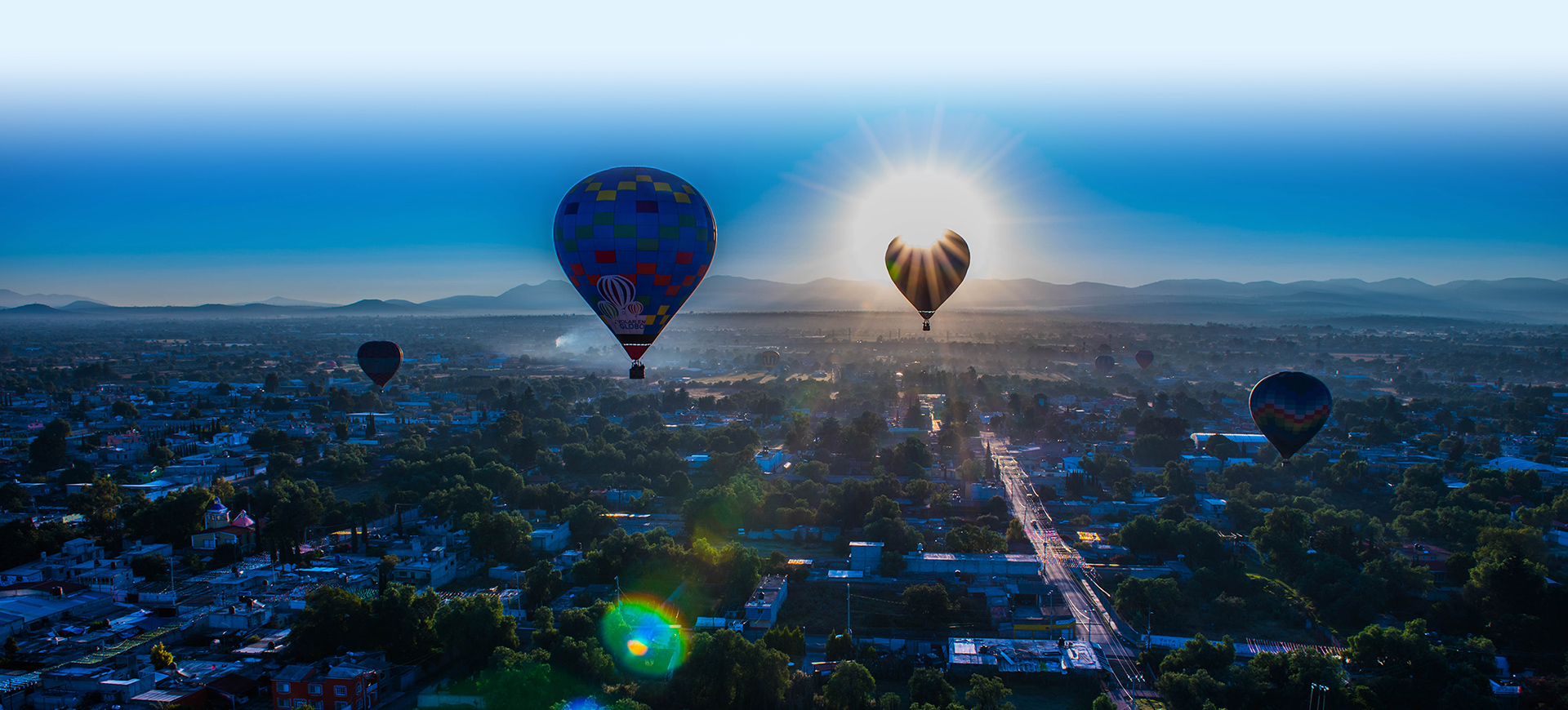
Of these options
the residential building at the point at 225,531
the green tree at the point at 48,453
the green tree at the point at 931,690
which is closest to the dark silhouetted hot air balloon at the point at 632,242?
the green tree at the point at 931,690

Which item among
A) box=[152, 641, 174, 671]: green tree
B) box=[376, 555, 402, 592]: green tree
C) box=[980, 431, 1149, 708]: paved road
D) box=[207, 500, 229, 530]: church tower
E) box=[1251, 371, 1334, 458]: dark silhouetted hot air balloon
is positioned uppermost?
box=[1251, 371, 1334, 458]: dark silhouetted hot air balloon

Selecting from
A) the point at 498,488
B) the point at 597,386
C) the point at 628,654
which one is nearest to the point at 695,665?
the point at 628,654

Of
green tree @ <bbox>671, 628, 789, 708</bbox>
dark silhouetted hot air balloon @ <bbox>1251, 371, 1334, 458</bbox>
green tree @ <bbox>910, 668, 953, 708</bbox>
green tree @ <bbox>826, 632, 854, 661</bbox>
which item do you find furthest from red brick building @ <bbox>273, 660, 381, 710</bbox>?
dark silhouetted hot air balloon @ <bbox>1251, 371, 1334, 458</bbox>

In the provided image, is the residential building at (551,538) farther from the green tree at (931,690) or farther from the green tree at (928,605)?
the green tree at (931,690)

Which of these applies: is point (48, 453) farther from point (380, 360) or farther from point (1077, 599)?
point (1077, 599)

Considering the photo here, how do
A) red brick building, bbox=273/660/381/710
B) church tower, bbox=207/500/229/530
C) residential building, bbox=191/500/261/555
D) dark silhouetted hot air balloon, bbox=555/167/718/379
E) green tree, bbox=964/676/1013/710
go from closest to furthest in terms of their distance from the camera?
green tree, bbox=964/676/1013/710 → red brick building, bbox=273/660/381/710 → dark silhouetted hot air balloon, bbox=555/167/718/379 → residential building, bbox=191/500/261/555 → church tower, bbox=207/500/229/530

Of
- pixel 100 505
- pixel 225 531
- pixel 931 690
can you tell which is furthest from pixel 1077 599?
pixel 100 505

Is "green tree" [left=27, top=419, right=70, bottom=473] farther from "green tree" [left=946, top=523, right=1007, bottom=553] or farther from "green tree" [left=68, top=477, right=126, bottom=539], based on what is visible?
"green tree" [left=946, top=523, right=1007, bottom=553]
